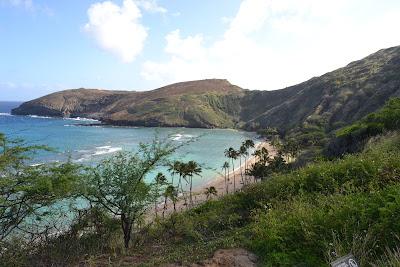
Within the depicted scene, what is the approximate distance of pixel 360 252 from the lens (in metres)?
6.75

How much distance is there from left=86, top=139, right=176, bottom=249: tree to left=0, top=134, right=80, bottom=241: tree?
1.94 metres

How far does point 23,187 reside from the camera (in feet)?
38.5

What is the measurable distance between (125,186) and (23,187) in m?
4.56

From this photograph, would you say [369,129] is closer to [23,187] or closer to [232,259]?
[232,259]

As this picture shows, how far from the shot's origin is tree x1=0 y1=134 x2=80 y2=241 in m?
12.2

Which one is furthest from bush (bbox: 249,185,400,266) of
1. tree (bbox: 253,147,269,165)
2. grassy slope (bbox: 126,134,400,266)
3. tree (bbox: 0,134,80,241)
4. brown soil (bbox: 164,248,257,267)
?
tree (bbox: 253,147,269,165)

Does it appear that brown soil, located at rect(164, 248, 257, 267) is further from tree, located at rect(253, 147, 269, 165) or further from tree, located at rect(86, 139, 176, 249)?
tree, located at rect(253, 147, 269, 165)

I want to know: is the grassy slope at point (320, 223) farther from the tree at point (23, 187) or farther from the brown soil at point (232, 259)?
the tree at point (23, 187)

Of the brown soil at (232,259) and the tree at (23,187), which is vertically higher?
the tree at (23,187)

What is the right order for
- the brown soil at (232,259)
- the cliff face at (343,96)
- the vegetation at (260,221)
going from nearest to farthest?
the vegetation at (260,221) → the brown soil at (232,259) → the cliff face at (343,96)

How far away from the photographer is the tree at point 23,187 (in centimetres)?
1222

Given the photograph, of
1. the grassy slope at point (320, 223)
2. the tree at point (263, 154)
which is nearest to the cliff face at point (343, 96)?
the tree at point (263, 154)

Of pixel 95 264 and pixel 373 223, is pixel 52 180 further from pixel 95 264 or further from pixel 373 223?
pixel 373 223

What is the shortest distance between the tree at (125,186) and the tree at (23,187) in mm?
1943
